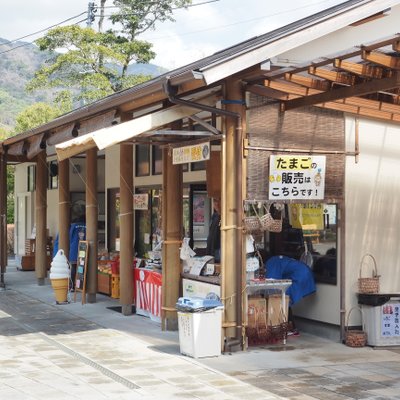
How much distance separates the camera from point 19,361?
28.8 ft

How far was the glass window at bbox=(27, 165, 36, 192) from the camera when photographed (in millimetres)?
21156

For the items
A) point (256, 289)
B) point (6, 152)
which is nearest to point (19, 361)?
point (256, 289)

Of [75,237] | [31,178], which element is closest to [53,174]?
[31,178]

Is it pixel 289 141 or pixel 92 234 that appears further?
pixel 92 234

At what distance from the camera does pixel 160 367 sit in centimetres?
843

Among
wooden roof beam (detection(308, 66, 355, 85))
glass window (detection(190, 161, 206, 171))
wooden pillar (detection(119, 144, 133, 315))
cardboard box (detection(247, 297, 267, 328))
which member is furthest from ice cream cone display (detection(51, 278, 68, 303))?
wooden roof beam (detection(308, 66, 355, 85))

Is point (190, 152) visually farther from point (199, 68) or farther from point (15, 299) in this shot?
point (15, 299)

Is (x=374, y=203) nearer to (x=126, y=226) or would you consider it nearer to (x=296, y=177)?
(x=296, y=177)

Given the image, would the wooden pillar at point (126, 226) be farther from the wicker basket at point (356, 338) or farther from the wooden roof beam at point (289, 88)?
the wicker basket at point (356, 338)

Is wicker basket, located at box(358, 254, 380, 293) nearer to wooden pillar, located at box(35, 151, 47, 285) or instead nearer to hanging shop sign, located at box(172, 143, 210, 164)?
hanging shop sign, located at box(172, 143, 210, 164)

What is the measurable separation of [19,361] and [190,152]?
3.60 metres

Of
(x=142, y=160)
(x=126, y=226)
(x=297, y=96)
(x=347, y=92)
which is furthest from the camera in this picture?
(x=142, y=160)

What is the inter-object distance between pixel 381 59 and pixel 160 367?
440 centimetres

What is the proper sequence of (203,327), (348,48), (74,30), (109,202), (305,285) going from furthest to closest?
(74,30), (109,202), (305,285), (203,327), (348,48)
